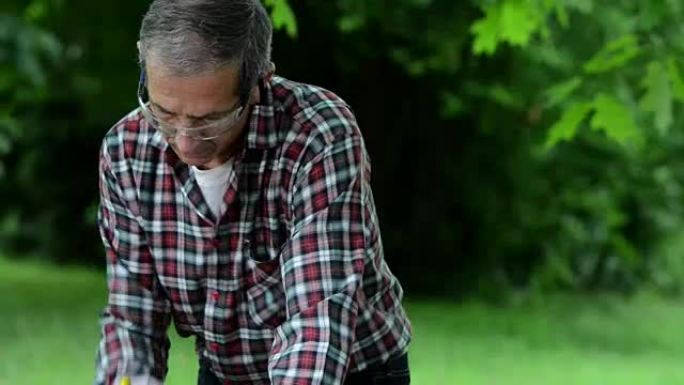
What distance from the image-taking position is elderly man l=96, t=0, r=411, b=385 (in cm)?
309

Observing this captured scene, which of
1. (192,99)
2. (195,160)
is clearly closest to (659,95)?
(195,160)

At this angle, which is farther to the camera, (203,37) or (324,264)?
(324,264)

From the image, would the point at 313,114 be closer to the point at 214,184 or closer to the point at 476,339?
the point at 214,184

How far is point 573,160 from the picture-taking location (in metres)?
17.4

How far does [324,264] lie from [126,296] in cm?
50

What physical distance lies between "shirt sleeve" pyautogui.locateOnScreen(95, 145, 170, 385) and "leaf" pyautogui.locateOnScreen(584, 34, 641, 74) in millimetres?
4553

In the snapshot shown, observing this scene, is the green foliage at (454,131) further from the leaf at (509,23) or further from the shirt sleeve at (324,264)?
the shirt sleeve at (324,264)

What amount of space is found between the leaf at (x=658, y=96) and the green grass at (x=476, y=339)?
389 centimetres

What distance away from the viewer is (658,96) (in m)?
7.03

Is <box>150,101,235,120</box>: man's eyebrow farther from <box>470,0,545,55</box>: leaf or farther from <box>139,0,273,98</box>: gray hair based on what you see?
<box>470,0,545,55</box>: leaf

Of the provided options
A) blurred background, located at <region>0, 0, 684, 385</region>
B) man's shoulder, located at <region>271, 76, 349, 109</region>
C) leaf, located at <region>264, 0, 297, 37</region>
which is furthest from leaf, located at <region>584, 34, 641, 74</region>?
man's shoulder, located at <region>271, 76, 349, 109</region>

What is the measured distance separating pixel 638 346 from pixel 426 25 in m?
4.02

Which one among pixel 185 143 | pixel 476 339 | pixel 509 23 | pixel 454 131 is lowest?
pixel 476 339

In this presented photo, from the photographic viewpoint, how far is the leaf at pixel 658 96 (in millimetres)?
6941
